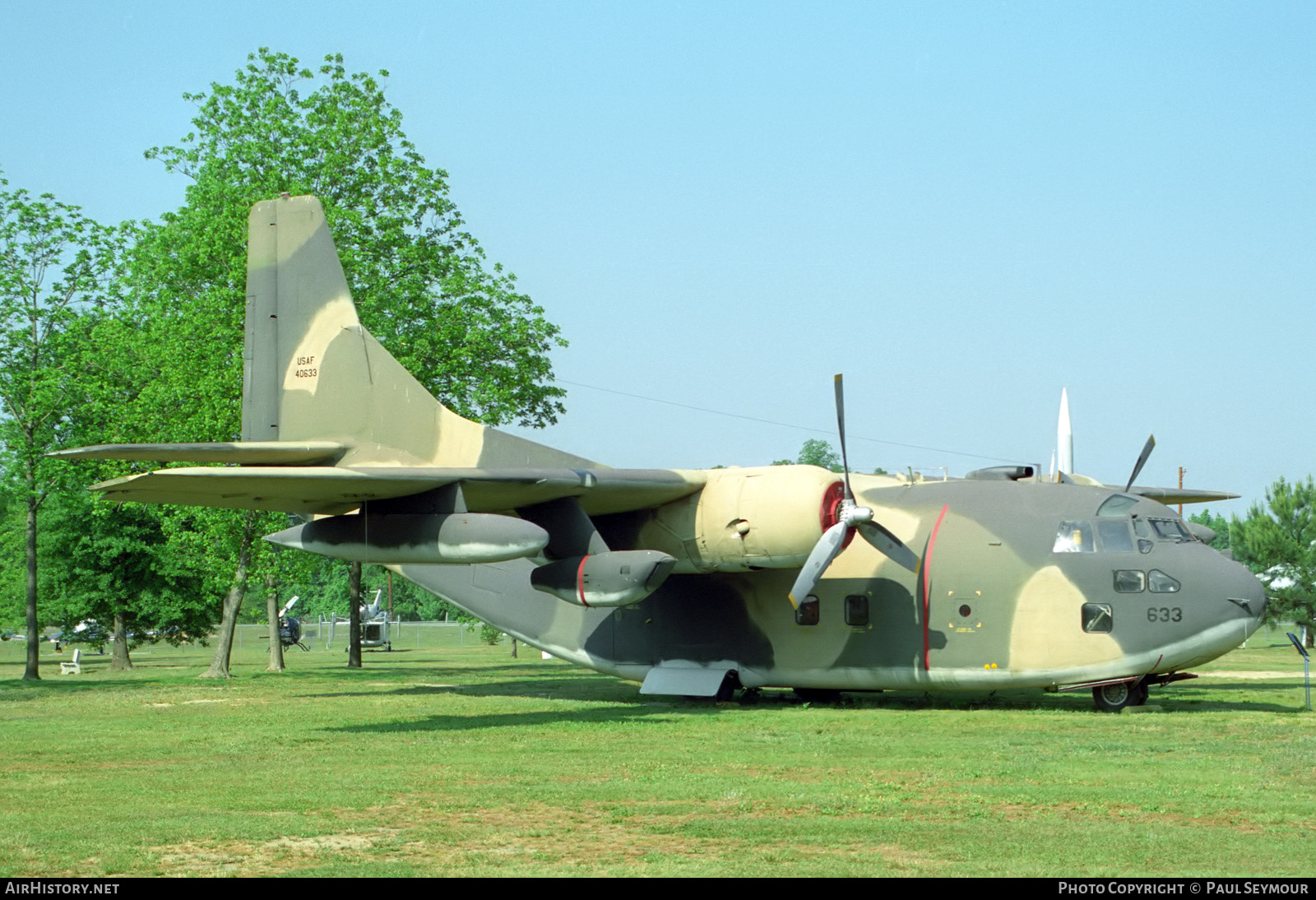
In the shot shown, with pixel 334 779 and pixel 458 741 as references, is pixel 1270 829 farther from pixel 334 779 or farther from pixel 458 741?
pixel 458 741

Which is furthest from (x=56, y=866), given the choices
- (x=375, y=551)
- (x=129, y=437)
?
(x=129, y=437)

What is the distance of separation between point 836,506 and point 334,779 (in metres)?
9.74

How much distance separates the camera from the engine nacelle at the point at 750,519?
19953 millimetres

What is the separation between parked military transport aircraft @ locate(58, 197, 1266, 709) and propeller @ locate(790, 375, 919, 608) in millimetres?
34

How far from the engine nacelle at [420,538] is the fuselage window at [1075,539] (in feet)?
26.1

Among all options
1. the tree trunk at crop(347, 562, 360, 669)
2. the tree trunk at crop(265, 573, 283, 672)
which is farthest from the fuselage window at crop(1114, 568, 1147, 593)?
the tree trunk at crop(265, 573, 283, 672)

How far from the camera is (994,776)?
13359mm

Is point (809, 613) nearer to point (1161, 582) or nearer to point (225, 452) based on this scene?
point (1161, 582)

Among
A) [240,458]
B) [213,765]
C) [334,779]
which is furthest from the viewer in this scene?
[240,458]

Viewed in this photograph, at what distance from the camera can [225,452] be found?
2056cm

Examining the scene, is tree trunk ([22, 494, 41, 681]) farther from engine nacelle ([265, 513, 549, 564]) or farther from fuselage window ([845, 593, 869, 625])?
fuselage window ([845, 593, 869, 625])

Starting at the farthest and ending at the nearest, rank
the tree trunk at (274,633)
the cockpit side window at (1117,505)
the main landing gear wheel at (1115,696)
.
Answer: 1. the tree trunk at (274,633)
2. the main landing gear wheel at (1115,696)
3. the cockpit side window at (1117,505)

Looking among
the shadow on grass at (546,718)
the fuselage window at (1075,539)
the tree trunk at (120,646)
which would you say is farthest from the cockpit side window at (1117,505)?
the tree trunk at (120,646)

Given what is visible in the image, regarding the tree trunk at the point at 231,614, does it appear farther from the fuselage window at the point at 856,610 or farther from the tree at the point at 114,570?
the fuselage window at the point at 856,610
